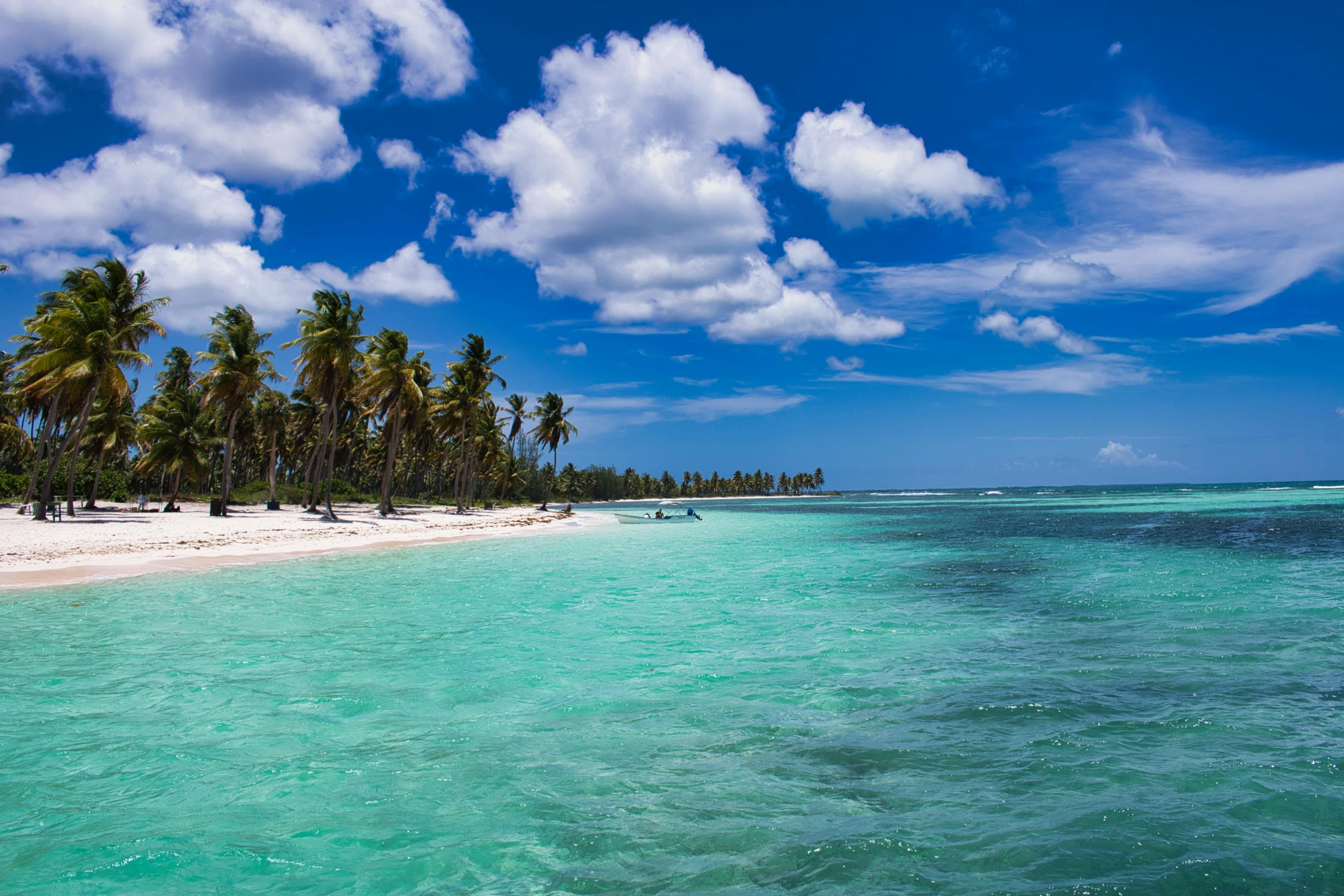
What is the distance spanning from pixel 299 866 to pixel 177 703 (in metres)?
3.98

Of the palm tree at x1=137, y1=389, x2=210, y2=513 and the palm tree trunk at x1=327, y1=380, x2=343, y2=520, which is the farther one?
the palm tree at x1=137, y1=389, x2=210, y2=513

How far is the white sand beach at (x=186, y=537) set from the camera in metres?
16.8

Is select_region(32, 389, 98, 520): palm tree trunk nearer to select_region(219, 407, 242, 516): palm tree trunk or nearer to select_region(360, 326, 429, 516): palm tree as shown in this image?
select_region(219, 407, 242, 516): palm tree trunk

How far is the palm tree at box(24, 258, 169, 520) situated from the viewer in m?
26.0

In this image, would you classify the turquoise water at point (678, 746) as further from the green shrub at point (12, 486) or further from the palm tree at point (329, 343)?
the green shrub at point (12, 486)

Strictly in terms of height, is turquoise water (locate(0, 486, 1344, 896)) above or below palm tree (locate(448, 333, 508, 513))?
below

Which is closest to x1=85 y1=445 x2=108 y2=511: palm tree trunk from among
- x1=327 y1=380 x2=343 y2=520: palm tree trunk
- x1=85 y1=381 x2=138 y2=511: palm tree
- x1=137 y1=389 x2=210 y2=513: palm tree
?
x1=85 y1=381 x2=138 y2=511: palm tree

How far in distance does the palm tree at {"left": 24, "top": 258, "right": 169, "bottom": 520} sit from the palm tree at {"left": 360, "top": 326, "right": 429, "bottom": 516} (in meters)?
9.61

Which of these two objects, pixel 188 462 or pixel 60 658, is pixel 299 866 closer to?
pixel 60 658

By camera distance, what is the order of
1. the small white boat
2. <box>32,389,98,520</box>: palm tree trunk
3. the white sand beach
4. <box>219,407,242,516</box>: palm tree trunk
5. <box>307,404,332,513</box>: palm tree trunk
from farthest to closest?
the small white boat, <box>307,404,332,513</box>: palm tree trunk, <box>219,407,242,516</box>: palm tree trunk, <box>32,389,98,520</box>: palm tree trunk, the white sand beach

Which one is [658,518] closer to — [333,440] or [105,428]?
[333,440]

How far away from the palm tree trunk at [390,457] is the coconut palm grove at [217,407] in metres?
0.12

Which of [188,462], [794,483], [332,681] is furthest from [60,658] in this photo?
[794,483]

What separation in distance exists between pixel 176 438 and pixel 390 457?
996 cm
